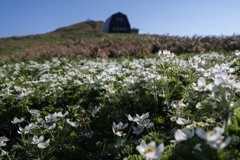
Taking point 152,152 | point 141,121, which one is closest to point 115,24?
point 141,121

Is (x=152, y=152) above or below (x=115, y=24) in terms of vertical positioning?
below

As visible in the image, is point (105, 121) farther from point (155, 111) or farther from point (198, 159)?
point (198, 159)

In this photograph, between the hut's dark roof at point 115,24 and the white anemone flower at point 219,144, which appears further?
the hut's dark roof at point 115,24

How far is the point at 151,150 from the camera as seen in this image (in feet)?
3.41

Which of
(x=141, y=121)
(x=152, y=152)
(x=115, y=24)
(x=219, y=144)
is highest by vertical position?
(x=115, y=24)

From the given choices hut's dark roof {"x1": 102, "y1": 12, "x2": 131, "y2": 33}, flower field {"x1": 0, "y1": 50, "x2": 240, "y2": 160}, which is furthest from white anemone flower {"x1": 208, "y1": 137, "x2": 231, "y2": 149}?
hut's dark roof {"x1": 102, "y1": 12, "x2": 131, "y2": 33}

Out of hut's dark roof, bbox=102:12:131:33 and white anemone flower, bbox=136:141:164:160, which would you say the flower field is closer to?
white anemone flower, bbox=136:141:164:160

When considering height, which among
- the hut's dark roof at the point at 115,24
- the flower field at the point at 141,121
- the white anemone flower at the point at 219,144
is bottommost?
the flower field at the point at 141,121

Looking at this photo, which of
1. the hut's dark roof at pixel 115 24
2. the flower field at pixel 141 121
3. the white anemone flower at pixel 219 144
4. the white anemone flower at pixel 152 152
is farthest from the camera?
the hut's dark roof at pixel 115 24

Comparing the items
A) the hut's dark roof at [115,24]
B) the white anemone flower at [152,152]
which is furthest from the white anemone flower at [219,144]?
the hut's dark roof at [115,24]

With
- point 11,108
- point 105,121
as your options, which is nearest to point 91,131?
point 105,121

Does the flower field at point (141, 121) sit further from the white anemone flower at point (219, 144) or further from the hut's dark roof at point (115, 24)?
the hut's dark roof at point (115, 24)

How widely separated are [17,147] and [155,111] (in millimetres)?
1833

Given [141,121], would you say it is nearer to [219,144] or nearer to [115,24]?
[219,144]
